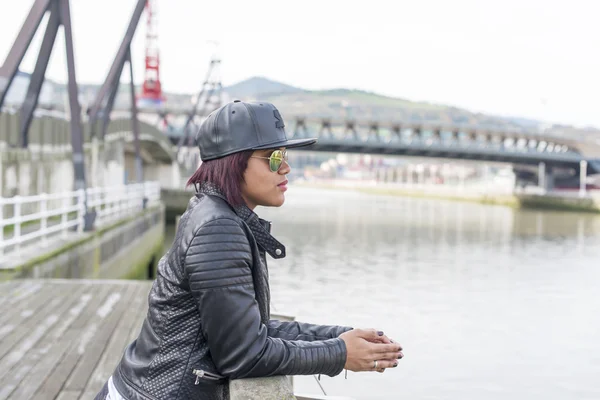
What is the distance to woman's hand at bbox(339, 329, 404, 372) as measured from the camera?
7.77 ft

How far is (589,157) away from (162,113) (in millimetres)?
46051

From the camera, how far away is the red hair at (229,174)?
2.36 metres

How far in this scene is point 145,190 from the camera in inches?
1187

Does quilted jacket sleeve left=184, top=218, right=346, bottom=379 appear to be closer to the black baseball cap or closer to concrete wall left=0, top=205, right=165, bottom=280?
the black baseball cap

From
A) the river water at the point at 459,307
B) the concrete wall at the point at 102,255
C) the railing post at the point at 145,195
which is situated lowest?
the river water at the point at 459,307

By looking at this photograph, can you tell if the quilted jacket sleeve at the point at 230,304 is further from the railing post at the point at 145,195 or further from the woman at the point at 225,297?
the railing post at the point at 145,195

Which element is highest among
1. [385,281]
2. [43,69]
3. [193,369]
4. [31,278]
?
[43,69]

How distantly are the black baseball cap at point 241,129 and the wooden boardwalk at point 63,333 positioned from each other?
10.7 feet

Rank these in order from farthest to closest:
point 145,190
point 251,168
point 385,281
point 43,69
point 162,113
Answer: point 162,113 < point 145,190 < point 385,281 < point 43,69 < point 251,168

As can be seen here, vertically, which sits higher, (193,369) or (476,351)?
(193,369)

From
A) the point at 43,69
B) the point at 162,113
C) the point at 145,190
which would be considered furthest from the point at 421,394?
the point at 162,113

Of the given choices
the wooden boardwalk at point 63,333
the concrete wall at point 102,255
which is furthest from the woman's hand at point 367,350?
the concrete wall at point 102,255

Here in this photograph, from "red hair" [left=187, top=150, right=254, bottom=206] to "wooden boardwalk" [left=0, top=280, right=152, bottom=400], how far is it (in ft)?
10.4

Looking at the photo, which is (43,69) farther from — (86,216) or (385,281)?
(385,281)
